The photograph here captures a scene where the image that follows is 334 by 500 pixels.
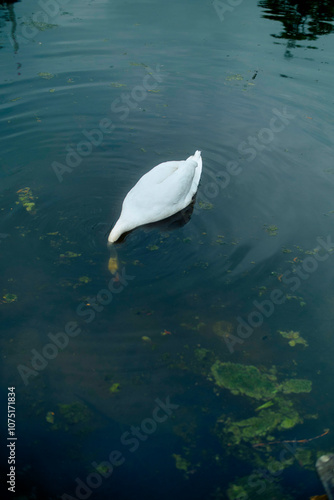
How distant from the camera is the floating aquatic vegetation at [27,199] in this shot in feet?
22.4

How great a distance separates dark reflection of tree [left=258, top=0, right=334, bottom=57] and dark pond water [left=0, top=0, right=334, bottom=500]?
3596 millimetres

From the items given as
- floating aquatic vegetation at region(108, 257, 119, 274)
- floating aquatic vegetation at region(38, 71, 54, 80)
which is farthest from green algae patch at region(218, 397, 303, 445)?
floating aquatic vegetation at region(38, 71, 54, 80)

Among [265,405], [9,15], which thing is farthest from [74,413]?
[9,15]

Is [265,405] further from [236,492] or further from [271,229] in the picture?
[271,229]

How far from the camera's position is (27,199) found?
698cm

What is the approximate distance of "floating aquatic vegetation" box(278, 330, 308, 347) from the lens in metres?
5.12

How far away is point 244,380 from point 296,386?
56 cm

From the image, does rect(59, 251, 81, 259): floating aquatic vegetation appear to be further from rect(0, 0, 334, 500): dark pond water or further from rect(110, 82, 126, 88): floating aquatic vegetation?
rect(110, 82, 126, 88): floating aquatic vegetation

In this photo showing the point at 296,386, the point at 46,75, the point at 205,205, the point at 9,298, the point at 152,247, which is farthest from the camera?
the point at 46,75

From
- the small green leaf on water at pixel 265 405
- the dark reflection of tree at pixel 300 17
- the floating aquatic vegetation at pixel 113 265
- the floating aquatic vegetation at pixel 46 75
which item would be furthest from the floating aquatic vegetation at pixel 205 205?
the dark reflection of tree at pixel 300 17

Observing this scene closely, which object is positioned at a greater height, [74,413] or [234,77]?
[234,77]

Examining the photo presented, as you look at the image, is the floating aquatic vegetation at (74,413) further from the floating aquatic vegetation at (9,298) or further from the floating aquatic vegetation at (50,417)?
the floating aquatic vegetation at (9,298)

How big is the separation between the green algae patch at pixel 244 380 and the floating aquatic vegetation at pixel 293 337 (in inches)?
22.6

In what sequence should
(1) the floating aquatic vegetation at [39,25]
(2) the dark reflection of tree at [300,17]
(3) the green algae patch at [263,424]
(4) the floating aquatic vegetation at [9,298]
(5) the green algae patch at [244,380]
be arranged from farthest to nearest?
(2) the dark reflection of tree at [300,17]
(1) the floating aquatic vegetation at [39,25]
(4) the floating aquatic vegetation at [9,298]
(5) the green algae patch at [244,380]
(3) the green algae patch at [263,424]
